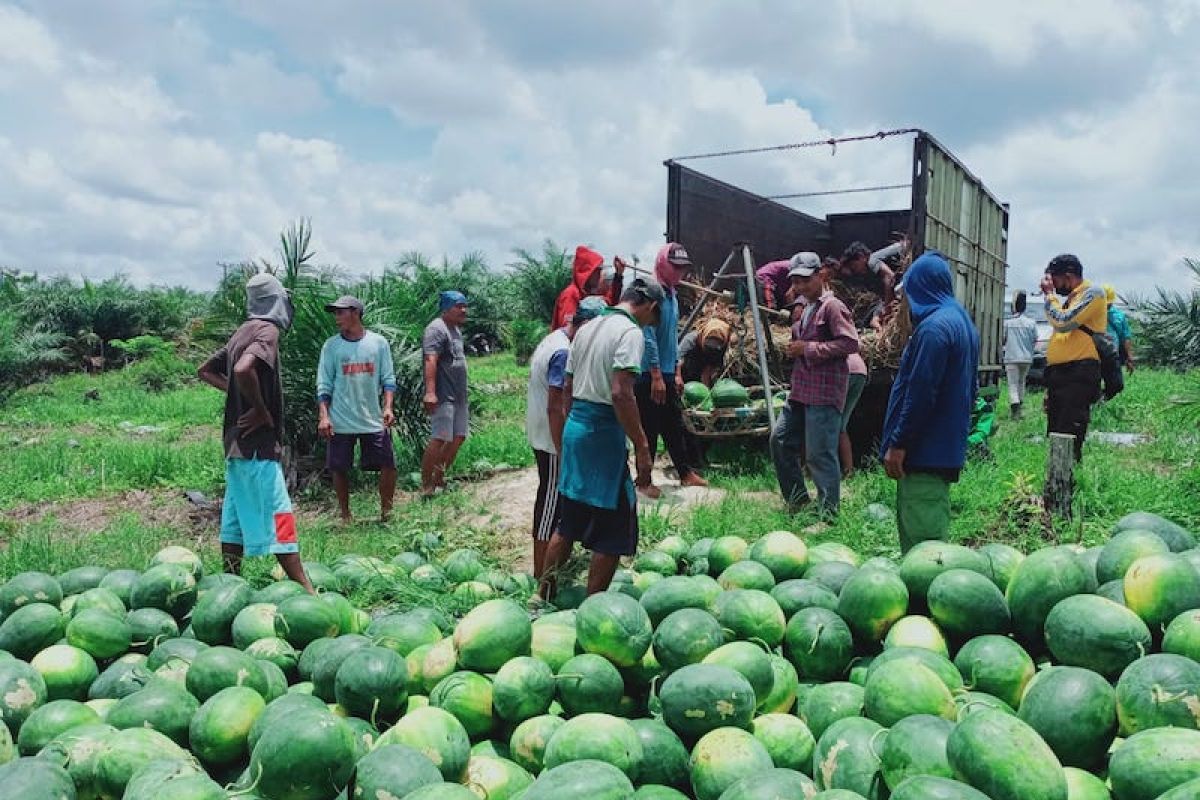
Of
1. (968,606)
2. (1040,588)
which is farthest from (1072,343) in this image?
(968,606)

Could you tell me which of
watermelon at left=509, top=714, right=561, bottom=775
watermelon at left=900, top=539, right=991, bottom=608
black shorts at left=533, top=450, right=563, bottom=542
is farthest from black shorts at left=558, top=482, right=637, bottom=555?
watermelon at left=509, top=714, right=561, bottom=775

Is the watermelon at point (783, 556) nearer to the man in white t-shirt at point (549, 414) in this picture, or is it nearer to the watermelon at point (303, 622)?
the man in white t-shirt at point (549, 414)

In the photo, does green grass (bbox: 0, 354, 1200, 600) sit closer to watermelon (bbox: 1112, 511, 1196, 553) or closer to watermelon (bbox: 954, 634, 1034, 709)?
watermelon (bbox: 1112, 511, 1196, 553)

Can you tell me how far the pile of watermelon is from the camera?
202cm

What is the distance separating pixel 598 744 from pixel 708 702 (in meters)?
0.34

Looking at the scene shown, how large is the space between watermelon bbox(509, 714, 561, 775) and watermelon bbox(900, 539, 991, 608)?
111 centimetres

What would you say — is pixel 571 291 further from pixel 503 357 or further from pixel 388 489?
pixel 503 357

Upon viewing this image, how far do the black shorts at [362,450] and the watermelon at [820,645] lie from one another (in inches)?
201

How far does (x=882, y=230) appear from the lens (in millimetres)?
11531

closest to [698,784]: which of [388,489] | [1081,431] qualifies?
[388,489]

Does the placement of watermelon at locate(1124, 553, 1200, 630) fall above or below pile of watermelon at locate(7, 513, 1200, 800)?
above

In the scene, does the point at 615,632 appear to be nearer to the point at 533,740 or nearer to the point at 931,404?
the point at 533,740

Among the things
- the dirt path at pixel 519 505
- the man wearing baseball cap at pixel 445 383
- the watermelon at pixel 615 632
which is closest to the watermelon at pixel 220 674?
the watermelon at pixel 615 632

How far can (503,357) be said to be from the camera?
26.6 m
